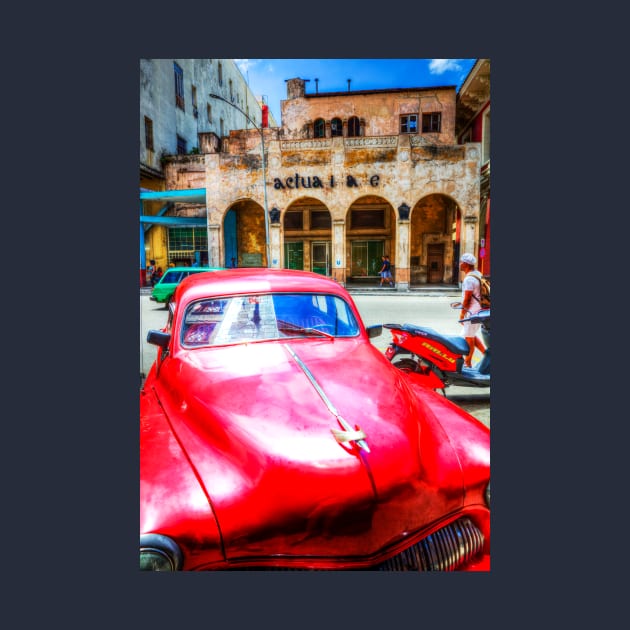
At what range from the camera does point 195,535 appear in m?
1.71

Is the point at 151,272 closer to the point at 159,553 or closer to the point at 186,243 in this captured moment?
the point at 186,243

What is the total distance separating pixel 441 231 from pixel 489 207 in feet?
1.42

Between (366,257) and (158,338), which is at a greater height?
(366,257)

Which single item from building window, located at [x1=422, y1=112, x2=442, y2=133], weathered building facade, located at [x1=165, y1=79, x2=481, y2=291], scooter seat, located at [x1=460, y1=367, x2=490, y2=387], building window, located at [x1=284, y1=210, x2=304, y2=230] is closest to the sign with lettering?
weathered building facade, located at [x1=165, y1=79, x2=481, y2=291]

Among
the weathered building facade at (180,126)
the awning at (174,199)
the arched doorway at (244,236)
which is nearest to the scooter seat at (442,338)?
the arched doorway at (244,236)

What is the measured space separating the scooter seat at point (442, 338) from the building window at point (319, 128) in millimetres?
1482

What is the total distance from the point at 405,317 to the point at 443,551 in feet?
4.75

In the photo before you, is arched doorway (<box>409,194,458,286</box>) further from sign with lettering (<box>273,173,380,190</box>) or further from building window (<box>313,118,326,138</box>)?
building window (<box>313,118,326,138</box>)

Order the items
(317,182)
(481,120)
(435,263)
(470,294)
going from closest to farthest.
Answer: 1. (481,120)
2. (470,294)
3. (435,263)
4. (317,182)

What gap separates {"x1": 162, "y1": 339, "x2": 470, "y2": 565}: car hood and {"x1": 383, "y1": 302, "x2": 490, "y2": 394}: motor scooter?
803 mm

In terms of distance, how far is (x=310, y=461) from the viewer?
178 cm

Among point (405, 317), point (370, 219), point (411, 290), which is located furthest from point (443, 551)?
point (370, 219)

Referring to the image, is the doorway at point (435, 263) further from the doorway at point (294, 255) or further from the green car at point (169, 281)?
the green car at point (169, 281)

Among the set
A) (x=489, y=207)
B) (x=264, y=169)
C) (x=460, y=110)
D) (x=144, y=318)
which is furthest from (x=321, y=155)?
(x=144, y=318)
